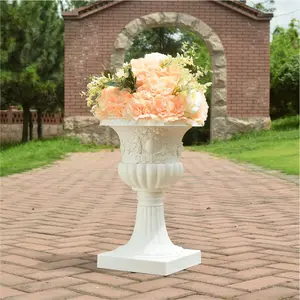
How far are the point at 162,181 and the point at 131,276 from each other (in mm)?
646

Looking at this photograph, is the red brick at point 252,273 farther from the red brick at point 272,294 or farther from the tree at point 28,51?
the tree at point 28,51

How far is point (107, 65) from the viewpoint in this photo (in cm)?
1892

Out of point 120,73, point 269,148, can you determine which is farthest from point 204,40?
point 120,73

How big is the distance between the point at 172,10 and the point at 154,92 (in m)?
14.7

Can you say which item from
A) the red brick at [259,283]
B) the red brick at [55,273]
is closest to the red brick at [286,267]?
the red brick at [259,283]

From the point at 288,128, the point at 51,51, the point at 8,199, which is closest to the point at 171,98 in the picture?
the point at 8,199

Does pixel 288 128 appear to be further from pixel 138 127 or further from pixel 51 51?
pixel 138 127

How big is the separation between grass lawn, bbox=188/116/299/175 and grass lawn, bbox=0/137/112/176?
3122mm

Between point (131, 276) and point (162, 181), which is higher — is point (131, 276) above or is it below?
below

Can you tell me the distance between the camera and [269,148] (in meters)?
15.1

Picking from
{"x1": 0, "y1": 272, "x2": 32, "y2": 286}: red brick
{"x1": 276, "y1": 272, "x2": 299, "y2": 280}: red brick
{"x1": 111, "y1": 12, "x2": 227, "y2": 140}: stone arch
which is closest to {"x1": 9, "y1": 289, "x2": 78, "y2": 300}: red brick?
{"x1": 0, "y1": 272, "x2": 32, "y2": 286}: red brick

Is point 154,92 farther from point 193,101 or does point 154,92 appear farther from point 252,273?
point 252,273

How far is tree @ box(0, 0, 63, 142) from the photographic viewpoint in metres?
19.5

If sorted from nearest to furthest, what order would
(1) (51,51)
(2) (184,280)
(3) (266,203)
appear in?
1. (2) (184,280)
2. (3) (266,203)
3. (1) (51,51)
